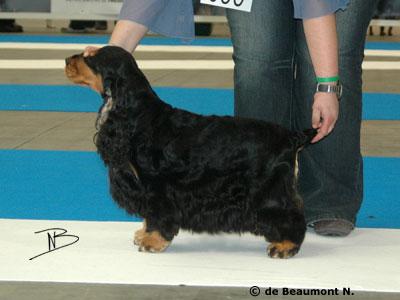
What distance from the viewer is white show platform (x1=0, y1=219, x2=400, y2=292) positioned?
2.91 m

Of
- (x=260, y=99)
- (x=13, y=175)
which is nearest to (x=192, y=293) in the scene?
(x=260, y=99)

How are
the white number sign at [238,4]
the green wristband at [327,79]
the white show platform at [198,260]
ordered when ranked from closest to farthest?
the white show platform at [198,260], the green wristband at [327,79], the white number sign at [238,4]

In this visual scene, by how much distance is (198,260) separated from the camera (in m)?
3.17

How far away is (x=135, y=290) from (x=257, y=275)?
1.48 feet

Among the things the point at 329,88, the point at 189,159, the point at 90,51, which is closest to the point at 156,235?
the point at 189,159

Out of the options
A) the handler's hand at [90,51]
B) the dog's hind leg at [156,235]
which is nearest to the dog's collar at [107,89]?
the handler's hand at [90,51]

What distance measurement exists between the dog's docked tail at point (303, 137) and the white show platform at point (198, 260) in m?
0.43

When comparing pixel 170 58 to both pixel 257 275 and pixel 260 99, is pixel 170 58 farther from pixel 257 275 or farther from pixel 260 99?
pixel 257 275

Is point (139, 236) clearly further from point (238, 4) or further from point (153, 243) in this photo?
point (238, 4)

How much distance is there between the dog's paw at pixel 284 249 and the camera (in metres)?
3.17

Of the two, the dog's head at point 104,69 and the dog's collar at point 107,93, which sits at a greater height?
the dog's head at point 104,69

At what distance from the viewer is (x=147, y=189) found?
3121 millimetres

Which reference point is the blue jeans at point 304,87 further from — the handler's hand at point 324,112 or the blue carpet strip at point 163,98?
→ the blue carpet strip at point 163,98

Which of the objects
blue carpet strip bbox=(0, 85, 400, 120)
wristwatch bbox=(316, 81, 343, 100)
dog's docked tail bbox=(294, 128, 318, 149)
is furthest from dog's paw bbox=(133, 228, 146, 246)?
blue carpet strip bbox=(0, 85, 400, 120)
